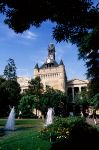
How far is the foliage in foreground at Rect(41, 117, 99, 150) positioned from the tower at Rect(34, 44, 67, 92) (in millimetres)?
83012

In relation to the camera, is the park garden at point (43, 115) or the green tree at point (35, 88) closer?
the park garden at point (43, 115)

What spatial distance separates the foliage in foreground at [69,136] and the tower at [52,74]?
8301 cm

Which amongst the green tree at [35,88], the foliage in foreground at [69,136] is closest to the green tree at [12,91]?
the green tree at [35,88]

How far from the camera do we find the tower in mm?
103312

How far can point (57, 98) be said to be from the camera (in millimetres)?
76500

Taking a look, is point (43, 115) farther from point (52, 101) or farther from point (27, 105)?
point (27, 105)

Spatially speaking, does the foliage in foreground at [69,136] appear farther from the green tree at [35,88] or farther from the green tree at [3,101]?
the green tree at [35,88]

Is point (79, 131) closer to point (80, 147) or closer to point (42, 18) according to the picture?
point (80, 147)

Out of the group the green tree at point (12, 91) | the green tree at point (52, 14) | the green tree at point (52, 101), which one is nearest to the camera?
the green tree at point (52, 14)

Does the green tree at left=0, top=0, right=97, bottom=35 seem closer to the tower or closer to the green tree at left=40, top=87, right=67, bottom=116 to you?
the green tree at left=40, top=87, right=67, bottom=116

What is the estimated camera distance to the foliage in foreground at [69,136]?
48.5 ft

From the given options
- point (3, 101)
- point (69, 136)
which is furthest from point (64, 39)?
point (3, 101)

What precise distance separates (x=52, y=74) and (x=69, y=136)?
89391 millimetres

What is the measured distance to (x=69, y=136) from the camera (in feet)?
54.9
